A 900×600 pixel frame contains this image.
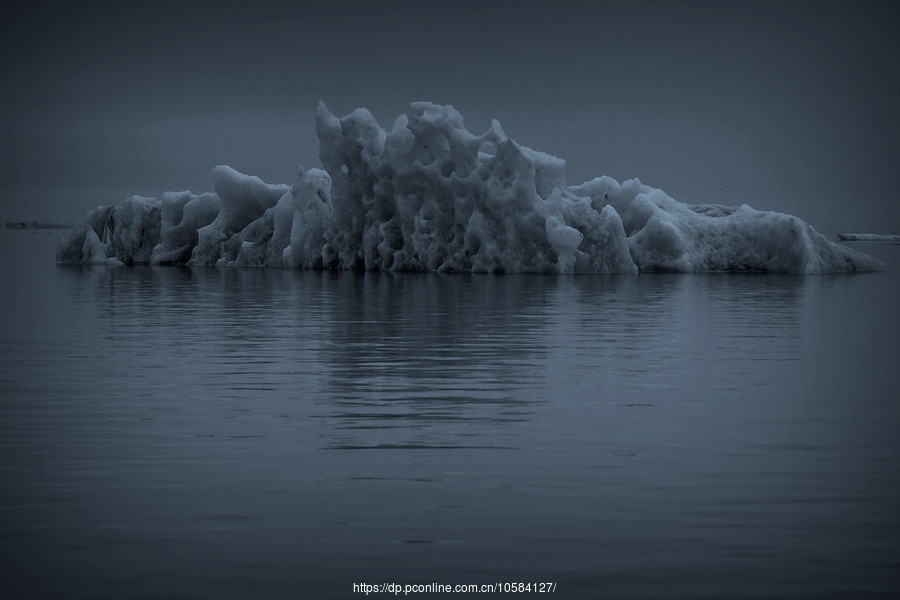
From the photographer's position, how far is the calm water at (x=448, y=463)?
5.52 metres

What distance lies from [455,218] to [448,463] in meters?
28.5

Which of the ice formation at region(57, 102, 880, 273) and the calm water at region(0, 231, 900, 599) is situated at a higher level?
the ice formation at region(57, 102, 880, 273)

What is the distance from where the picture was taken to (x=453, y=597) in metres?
5.12

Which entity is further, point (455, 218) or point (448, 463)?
point (455, 218)

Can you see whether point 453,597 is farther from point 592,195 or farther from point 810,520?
point 592,195

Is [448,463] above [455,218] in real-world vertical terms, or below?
below

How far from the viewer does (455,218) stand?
36.1 meters

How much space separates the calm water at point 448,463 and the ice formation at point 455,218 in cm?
1806

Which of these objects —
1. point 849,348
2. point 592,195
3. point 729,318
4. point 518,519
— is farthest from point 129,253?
point 518,519

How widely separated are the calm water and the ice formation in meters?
18.1

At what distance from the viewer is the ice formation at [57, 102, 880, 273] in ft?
117

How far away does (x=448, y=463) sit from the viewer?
773 cm

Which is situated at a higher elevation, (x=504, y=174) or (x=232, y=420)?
(x=504, y=174)

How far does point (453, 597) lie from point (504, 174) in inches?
1206
